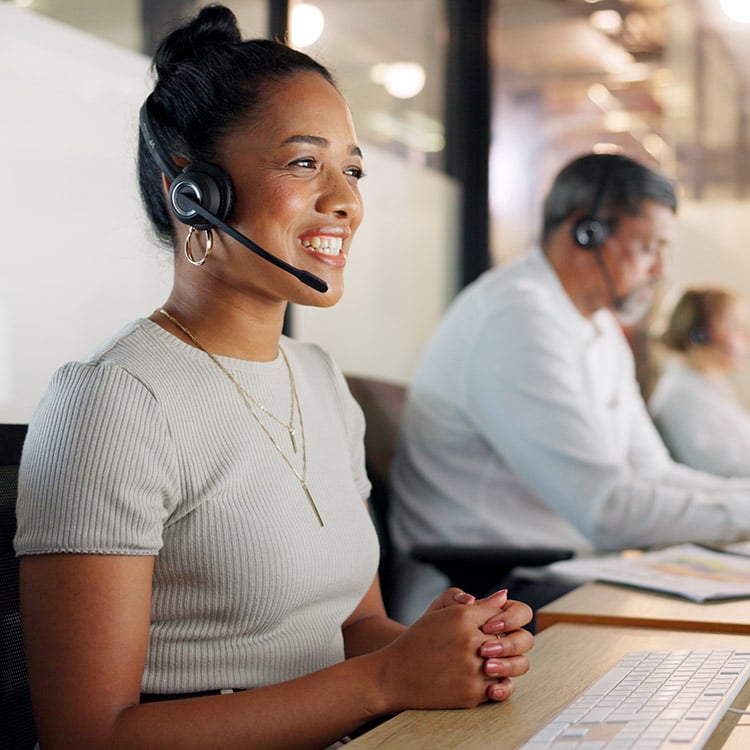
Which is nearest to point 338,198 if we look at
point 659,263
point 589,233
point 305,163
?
point 305,163

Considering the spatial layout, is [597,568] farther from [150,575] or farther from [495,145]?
[495,145]

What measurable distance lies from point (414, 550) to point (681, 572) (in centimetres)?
42

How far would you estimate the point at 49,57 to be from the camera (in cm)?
142

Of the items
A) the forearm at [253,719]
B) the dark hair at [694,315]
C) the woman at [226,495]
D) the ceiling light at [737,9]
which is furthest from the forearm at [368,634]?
the ceiling light at [737,9]

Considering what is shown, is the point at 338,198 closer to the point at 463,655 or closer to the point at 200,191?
the point at 200,191

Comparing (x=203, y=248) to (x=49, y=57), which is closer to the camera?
(x=203, y=248)

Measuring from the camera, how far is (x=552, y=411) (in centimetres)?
192

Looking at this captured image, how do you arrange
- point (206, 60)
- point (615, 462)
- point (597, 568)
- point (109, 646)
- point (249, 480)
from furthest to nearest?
1. point (615, 462)
2. point (597, 568)
3. point (206, 60)
4. point (249, 480)
5. point (109, 646)

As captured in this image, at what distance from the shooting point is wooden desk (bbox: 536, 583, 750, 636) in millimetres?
1231

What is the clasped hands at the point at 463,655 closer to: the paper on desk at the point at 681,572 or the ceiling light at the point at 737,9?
the paper on desk at the point at 681,572

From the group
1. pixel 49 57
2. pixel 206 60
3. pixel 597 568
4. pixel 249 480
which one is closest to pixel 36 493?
pixel 249 480

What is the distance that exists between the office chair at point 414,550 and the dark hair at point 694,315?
122 cm

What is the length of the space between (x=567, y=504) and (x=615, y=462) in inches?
4.5

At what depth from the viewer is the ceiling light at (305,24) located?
6.97 feet
